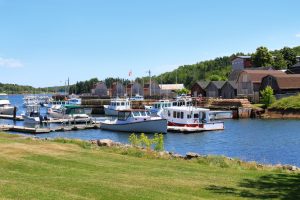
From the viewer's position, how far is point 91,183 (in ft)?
49.8

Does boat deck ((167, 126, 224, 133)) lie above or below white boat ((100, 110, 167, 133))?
below

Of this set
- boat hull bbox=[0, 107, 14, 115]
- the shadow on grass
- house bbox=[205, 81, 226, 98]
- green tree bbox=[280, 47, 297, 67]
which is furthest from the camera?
green tree bbox=[280, 47, 297, 67]

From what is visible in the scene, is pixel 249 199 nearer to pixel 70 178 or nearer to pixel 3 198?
pixel 70 178

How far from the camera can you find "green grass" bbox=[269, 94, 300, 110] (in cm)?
8256

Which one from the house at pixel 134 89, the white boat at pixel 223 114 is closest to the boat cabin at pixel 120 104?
the white boat at pixel 223 114

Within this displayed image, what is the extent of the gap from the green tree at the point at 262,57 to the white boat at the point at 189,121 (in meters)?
76.2

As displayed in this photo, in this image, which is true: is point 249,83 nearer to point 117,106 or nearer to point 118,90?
point 117,106

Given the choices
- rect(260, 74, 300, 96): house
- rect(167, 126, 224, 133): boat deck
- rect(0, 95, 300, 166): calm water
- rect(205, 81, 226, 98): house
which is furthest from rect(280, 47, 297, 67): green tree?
rect(167, 126, 224, 133): boat deck

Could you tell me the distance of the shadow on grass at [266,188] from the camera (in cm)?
1459

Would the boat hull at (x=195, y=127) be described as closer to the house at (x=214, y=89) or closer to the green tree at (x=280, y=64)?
the house at (x=214, y=89)

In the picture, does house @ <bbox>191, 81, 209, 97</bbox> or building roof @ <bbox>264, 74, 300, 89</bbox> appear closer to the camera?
building roof @ <bbox>264, 74, 300, 89</bbox>

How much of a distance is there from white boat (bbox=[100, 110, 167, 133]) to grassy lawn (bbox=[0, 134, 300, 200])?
33.3 metres

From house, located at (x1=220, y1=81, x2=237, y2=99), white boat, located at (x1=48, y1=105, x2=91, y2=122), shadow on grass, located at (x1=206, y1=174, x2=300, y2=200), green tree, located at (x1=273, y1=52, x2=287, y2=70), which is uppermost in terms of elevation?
green tree, located at (x1=273, y1=52, x2=287, y2=70)

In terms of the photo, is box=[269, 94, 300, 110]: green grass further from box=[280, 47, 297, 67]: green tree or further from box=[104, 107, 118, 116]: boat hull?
box=[280, 47, 297, 67]: green tree
